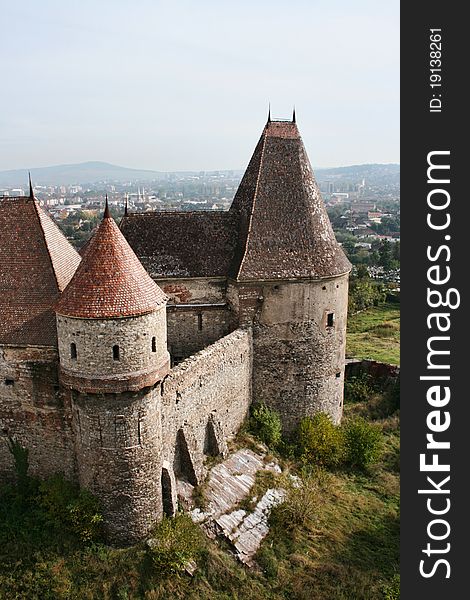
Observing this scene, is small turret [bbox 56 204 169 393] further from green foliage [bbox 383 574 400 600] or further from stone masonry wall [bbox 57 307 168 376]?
green foliage [bbox 383 574 400 600]

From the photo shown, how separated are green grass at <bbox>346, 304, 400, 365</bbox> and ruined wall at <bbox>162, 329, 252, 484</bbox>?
1984 centimetres

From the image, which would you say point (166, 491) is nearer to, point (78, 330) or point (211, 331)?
point (78, 330)

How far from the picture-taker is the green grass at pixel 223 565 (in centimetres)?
1752

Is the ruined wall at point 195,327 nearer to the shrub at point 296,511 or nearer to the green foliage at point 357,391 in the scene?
the shrub at point 296,511

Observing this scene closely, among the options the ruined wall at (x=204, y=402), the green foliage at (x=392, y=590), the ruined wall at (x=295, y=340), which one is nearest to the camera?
the green foliage at (x=392, y=590)

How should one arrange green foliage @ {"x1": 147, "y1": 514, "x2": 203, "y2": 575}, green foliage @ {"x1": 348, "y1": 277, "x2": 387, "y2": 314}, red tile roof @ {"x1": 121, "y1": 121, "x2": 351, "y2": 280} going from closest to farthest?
green foliage @ {"x1": 147, "y1": 514, "x2": 203, "y2": 575} < red tile roof @ {"x1": 121, "y1": 121, "x2": 351, "y2": 280} < green foliage @ {"x1": 348, "y1": 277, "x2": 387, "y2": 314}

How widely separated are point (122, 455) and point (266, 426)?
9835 millimetres

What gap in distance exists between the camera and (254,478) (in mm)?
23672

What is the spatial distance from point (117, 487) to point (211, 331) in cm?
1039

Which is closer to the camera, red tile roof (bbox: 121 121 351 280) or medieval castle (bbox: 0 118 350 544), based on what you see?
medieval castle (bbox: 0 118 350 544)

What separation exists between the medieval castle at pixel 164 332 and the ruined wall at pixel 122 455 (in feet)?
0.14

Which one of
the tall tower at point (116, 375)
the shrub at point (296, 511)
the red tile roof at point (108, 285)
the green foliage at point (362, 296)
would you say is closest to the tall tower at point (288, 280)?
the shrub at point (296, 511)

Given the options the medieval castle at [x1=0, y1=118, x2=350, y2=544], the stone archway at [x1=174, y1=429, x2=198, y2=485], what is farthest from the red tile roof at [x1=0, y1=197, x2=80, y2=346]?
the stone archway at [x1=174, y1=429, x2=198, y2=485]

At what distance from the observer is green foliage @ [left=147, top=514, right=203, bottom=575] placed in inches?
714
